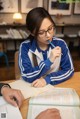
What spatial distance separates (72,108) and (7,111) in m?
0.32

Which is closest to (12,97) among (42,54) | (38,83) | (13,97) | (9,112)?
(13,97)

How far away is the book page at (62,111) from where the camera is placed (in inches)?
33.1

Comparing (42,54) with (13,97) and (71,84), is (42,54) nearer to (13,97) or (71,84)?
(71,84)

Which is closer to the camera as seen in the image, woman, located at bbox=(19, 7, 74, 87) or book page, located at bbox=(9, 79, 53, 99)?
book page, located at bbox=(9, 79, 53, 99)

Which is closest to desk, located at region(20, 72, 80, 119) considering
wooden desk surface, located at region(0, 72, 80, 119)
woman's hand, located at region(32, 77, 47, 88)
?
wooden desk surface, located at region(0, 72, 80, 119)

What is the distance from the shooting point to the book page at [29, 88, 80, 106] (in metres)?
0.92

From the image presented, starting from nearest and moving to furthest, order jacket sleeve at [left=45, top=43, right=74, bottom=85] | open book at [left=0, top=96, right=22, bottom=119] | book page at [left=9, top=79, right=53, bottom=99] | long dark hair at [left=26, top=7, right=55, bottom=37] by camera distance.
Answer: open book at [left=0, top=96, right=22, bottom=119] < book page at [left=9, top=79, right=53, bottom=99] < jacket sleeve at [left=45, top=43, right=74, bottom=85] < long dark hair at [left=26, top=7, right=55, bottom=37]

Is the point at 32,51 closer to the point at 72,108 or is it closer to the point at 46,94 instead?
the point at 46,94

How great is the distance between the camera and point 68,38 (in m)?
3.41

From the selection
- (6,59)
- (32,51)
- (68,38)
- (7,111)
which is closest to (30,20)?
(32,51)

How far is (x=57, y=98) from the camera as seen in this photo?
3.09ft

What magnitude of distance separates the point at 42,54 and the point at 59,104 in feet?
1.93

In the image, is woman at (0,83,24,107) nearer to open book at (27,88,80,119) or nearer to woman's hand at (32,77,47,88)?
open book at (27,88,80,119)

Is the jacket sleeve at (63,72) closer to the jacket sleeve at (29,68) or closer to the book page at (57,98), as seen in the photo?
the jacket sleeve at (29,68)
